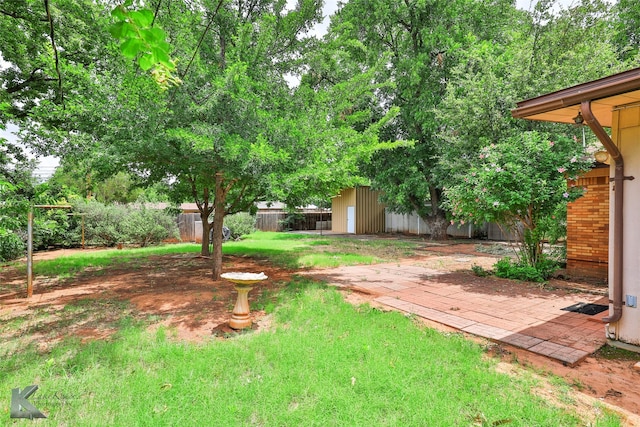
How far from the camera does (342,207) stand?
22.7 metres

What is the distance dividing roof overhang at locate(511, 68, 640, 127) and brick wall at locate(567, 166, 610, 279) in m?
2.84

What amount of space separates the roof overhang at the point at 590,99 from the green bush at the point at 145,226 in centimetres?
1418

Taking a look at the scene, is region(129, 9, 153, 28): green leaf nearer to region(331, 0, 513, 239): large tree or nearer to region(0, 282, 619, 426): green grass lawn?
region(0, 282, 619, 426): green grass lawn

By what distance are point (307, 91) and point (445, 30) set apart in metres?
12.0

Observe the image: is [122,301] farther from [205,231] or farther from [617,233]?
[617,233]

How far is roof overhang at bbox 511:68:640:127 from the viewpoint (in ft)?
9.94

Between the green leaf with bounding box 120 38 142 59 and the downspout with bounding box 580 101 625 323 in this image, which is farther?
the downspout with bounding box 580 101 625 323

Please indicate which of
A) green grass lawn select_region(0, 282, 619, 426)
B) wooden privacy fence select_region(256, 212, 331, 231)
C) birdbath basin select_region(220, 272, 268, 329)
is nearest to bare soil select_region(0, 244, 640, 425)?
birdbath basin select_region(220, 272, 268, 329)

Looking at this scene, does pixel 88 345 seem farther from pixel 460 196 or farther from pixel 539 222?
pixel 539 222

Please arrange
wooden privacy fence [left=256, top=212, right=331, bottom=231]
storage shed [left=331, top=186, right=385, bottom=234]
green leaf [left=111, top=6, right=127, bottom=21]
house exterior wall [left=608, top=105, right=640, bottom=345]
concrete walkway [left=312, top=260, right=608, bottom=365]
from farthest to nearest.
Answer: wooden privacy fence [left=256, top=212, right=331, bottom=231] < storage shed [left=331, top=186, right=385, bottom=234] < concrete walkway [left=312, top=260, right=608, bottom=365] < house exterior wall [left=608, top=105, right=640, bottom=345] < green leaf [left=111, top=6, right=127, bottom=21]

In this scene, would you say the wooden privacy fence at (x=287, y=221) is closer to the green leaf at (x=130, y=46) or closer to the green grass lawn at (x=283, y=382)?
the green grass lawn at (x=283, y=382)

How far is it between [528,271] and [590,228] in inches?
54.2

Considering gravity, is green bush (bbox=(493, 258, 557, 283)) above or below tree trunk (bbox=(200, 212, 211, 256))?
below

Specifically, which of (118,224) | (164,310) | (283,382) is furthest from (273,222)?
(283,382)
